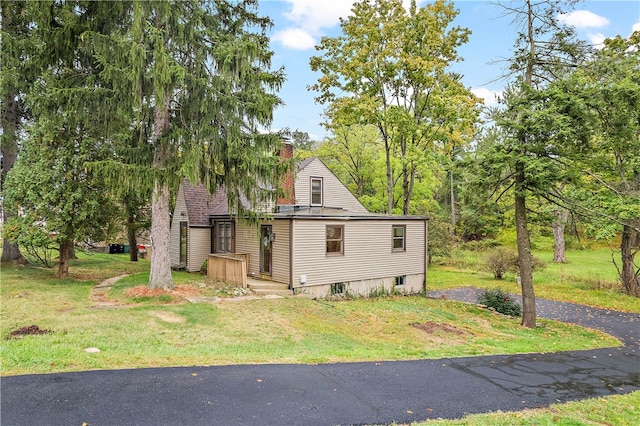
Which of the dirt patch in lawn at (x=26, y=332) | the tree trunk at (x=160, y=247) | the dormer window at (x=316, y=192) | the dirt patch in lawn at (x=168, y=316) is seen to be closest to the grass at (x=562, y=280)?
the dormer window at (x=316, y=192)

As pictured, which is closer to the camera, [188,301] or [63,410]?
[63,410]

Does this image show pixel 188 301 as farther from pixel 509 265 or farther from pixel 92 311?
pixel 509 265

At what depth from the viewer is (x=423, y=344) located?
9039mm

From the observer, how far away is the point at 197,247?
18328 mm

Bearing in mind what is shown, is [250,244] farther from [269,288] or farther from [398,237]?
[398,237]

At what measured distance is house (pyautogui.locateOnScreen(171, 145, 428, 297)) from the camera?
14.2 metres

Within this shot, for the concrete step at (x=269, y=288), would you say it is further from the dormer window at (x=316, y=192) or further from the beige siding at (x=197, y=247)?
the dormer window at (x=316, y=192)

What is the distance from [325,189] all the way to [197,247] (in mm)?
7273

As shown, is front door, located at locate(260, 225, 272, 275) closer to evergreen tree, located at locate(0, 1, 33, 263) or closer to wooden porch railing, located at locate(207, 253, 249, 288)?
wooden porch railing, located at locate(207, 253, 249, 288)

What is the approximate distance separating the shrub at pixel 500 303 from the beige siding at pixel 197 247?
1256cm

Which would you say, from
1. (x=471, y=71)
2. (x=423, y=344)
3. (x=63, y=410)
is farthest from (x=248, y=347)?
(x=471, y=71)

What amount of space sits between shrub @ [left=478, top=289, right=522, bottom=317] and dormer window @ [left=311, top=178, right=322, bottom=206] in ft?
30.7

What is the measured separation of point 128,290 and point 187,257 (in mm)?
6520

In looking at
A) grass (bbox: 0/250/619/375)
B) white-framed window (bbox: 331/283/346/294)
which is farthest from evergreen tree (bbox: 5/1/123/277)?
white-framed window (bbox: 331/283/346/294)
